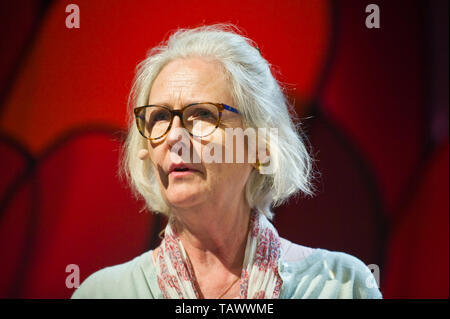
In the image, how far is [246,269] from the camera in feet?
4.33

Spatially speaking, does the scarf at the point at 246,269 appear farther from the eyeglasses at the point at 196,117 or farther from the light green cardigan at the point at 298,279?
→ the eyeglasses at the point at 196,117

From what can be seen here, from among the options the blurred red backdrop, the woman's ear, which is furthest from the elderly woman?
the blurred red backdrop

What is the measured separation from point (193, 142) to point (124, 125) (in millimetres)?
426

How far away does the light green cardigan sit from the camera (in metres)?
1.36

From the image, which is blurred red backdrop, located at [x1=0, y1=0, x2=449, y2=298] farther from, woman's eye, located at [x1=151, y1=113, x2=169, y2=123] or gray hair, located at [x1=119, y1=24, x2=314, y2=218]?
woman's eye, located at [x1=151, y1=113, x2=169, y2=123]

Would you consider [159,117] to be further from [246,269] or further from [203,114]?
[246,269]

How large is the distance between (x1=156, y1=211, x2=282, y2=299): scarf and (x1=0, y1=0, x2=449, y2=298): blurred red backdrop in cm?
23

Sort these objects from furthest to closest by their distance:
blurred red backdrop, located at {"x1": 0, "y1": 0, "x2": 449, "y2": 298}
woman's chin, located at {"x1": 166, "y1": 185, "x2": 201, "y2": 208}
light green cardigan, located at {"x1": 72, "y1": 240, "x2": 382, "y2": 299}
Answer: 1. blurred red backdrop, located at {"x1": 0, "y1": 0, "x2": 449, "y2": 298}
2. light green cardigan, located at {"x1": 72, "y1": 240, "x2": 382, "y2": 299}
3. woman's chin, located at {"x1": 166, "y1": 185, "x2": 201, "y2": 208}

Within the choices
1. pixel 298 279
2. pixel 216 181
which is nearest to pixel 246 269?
pixel 298 279

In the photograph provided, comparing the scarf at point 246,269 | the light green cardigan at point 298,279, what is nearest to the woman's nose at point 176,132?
the scarf at point 246,269

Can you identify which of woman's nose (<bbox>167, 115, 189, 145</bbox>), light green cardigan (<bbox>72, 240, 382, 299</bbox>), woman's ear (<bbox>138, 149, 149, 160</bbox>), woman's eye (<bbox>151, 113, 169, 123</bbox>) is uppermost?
woman's eye (<bbox>151, 113, 169, 123</bbox>)
